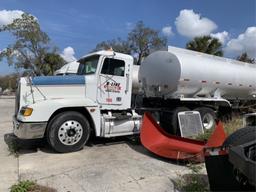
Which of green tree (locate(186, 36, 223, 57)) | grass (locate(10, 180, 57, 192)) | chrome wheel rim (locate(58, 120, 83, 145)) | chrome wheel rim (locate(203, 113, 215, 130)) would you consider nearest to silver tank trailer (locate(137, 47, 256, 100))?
chrome wheel rim (locate(203, 113, 215, 130))

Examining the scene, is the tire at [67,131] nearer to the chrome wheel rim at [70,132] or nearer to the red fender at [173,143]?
the chrome wheel rim at [70,132]

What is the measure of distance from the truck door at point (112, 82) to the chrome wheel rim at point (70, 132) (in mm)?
969

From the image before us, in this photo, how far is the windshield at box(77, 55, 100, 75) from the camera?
25.4 feet

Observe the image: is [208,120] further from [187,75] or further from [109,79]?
[109,79]

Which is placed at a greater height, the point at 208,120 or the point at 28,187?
the point at 208,120

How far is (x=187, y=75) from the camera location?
871 cm

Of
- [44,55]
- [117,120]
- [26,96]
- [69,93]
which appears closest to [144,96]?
[117,120]

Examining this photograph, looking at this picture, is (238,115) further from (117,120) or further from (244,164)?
(244,164)

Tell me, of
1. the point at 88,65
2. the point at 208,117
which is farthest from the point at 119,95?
the point at 208,117

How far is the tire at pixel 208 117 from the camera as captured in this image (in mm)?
9156

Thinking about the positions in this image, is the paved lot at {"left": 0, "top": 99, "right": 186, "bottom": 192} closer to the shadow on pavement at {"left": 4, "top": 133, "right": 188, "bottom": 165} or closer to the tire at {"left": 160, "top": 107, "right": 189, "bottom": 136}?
the shadow on pavement at {"left": 4, "top": 133, "right": 188, "bottom": 165}

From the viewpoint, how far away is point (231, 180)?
150 inches

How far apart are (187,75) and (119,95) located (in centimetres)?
225

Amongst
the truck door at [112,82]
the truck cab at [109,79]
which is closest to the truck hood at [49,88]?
the truck cab at [109,79]
